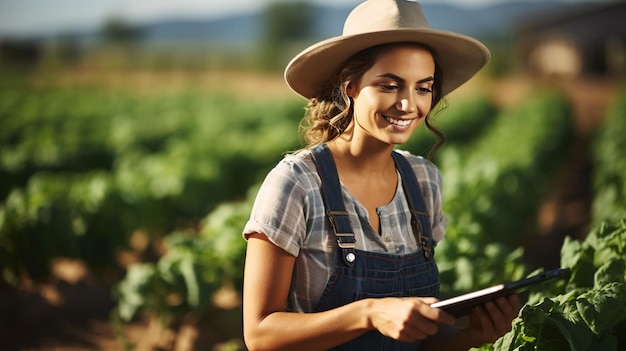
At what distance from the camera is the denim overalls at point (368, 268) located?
246cm

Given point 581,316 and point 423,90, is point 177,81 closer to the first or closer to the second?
point 423,90

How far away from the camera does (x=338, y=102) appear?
2.65 m

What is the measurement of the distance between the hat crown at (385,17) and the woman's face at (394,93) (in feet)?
0.25

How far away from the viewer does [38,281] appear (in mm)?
6633

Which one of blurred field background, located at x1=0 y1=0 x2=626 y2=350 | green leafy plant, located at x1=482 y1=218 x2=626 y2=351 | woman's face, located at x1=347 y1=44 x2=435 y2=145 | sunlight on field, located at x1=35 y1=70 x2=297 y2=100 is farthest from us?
sunlight on field, located at x1=35 y1=70 x2=297 y2=100

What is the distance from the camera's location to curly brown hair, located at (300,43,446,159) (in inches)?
99.5

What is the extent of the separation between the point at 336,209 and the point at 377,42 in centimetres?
51

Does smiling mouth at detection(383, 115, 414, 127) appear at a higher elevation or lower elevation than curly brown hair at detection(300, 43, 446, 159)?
lower

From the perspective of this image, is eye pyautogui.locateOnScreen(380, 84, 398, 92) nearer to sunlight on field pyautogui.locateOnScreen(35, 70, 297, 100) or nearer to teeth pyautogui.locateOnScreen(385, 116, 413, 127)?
teeth pyautogui.locateOnScreen(385, 116, 413, 127)

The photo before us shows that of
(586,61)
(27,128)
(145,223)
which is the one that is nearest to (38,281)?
(145,223)

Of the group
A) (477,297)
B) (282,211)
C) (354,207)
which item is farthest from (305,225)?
(477,297)

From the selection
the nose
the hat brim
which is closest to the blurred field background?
the hat brim

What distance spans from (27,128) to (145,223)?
9244 millimetres

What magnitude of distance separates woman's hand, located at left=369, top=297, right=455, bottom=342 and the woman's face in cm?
59
